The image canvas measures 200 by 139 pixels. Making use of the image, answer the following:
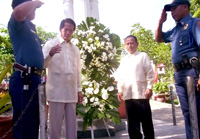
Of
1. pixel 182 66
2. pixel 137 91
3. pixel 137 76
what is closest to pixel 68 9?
pixel 137 76

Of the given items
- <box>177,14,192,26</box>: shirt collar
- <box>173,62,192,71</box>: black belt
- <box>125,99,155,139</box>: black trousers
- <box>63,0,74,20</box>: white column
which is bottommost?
<box>125,99,155,139</box>: black trousers

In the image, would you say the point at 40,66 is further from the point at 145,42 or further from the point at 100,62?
the point at 145,42

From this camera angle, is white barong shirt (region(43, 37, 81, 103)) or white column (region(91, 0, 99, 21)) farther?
Result: white column (region(91, 0, 99, 21))

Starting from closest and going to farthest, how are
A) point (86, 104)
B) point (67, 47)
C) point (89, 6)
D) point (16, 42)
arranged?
point (16, 42)
point (67, 47)
point (86, 104)
point (89, 6)

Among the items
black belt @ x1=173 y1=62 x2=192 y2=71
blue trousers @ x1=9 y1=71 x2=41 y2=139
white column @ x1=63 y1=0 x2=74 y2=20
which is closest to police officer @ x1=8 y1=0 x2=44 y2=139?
blue trousers @ x1=9 y1=71 x2=41 y2=139

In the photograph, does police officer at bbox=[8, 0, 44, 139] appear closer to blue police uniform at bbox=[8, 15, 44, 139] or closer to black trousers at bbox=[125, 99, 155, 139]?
blue police uniform at bbox=[8, 15, 44, 139]

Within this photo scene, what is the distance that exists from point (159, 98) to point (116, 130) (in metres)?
10.2

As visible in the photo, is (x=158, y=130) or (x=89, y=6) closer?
(x=158, y=130)

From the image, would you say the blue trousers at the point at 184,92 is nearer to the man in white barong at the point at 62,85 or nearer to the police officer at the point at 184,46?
the police officer at the point at 184,46

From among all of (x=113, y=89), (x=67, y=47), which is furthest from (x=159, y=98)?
(x=67, y=47)

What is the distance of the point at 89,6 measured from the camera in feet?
20.0

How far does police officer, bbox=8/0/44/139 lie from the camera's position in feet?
7.72

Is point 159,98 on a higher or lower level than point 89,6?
lower

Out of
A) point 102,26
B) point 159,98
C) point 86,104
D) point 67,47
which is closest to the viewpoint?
point 67,47
